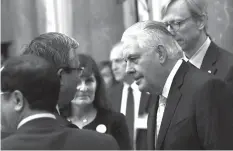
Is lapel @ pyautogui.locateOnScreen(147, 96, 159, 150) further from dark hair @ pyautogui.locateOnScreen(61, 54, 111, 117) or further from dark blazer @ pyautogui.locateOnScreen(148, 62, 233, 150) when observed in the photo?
dark hair @ pyautogui.locateOnScreen(61, 54, 111, 117)

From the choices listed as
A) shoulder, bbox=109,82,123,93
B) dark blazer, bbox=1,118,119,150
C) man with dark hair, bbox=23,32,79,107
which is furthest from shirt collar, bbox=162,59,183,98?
shoulder, bbox=109,82,123,93

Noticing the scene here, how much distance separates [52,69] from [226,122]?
96 cm

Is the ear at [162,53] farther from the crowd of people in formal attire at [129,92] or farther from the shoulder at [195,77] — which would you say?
the shoulder at [195,77]

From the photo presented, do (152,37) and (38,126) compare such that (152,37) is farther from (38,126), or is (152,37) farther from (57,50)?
(38,126)

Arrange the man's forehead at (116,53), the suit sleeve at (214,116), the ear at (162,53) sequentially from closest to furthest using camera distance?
the suit sleeve at (214,116), the ear at (162,53), the man's forehead at (116,53)

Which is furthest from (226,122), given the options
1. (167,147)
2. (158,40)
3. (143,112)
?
(143,112)

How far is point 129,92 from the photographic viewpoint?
3684 millimetres

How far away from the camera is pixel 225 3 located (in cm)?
360

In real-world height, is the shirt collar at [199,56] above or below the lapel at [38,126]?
below

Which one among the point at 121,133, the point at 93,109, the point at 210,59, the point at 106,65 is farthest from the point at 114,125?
the point at 210,59

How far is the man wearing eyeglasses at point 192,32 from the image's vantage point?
126 inches

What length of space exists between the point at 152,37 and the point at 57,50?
1.74 ft

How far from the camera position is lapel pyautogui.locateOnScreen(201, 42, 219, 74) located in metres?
3.16

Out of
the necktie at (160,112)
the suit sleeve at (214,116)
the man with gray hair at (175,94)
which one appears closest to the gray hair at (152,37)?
the man with gray hair at (175,94)
